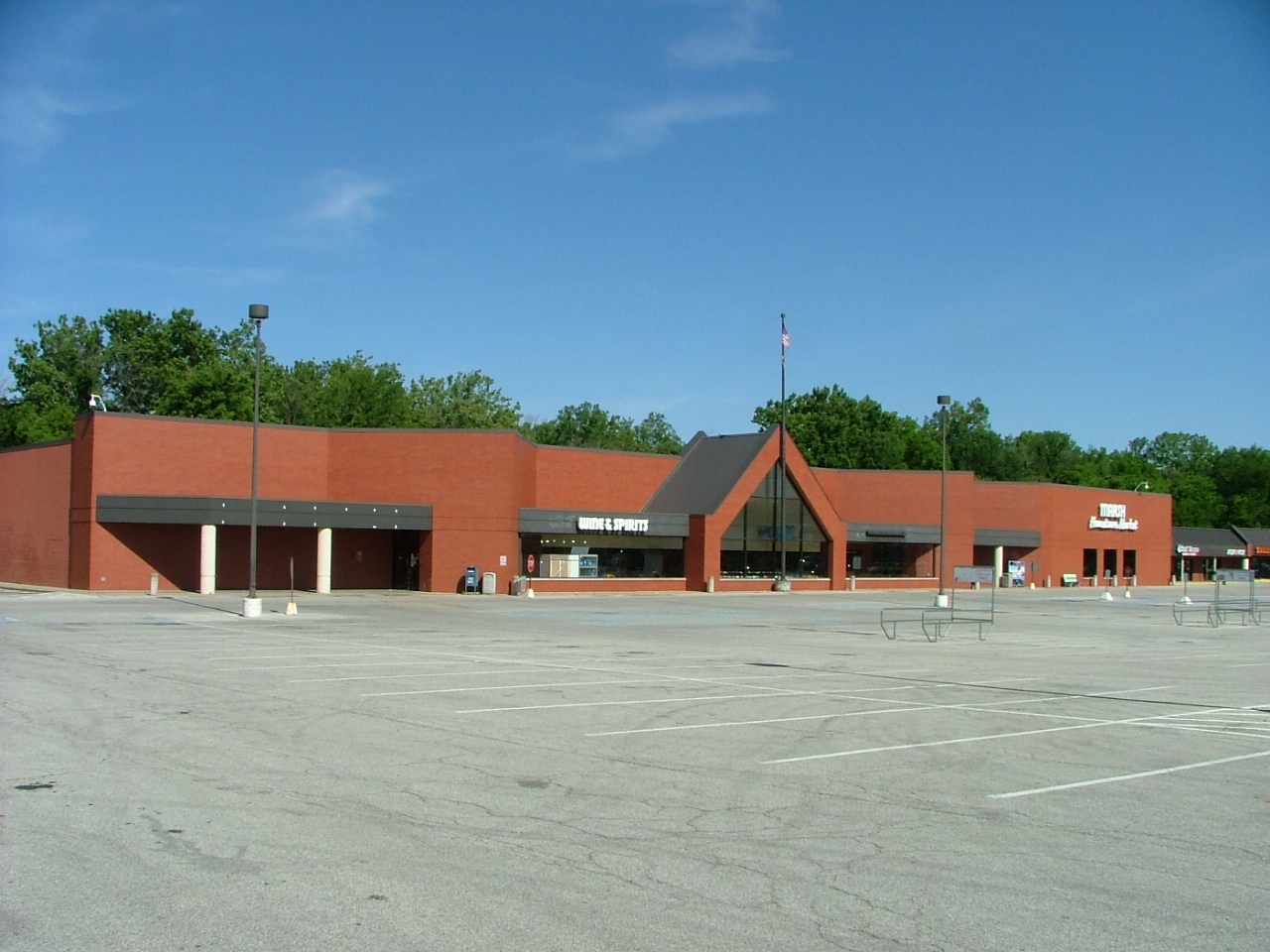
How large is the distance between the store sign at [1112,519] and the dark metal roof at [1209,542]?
15050 mm

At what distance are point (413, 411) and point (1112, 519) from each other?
56827 mm

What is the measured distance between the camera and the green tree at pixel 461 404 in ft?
334

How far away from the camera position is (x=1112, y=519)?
89.8 meters

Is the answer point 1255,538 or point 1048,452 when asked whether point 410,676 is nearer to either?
point 1255,538

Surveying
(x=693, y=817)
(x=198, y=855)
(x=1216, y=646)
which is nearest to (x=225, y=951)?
(x=198, y=855)

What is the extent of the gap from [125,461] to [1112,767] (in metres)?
44.3

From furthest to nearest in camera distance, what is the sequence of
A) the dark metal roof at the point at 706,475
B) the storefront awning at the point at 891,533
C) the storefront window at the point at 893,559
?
1. the storefront window at the point at 893,559
2. the storefront awning at the point at 891,533
3. the dark metal roof at the point at 706,475

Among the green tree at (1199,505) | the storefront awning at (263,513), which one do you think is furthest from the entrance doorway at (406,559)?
the green tree at (1199,505)

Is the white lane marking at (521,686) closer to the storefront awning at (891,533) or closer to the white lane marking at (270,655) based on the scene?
the white lane marking at (270,655)

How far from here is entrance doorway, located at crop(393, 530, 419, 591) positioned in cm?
5622

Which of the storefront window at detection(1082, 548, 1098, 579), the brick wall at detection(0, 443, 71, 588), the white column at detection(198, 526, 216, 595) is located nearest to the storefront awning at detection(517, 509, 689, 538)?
the white column at detection(198, 526, 216, 595)

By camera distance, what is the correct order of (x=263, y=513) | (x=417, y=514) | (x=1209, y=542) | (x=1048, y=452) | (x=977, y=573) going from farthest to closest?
(x=1048, y=452)
(x=1209, y=542)
(x=417, y=514)
(x=263, y=513)
(x=977, y=573)

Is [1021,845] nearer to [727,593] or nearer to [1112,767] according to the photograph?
[1112,767]

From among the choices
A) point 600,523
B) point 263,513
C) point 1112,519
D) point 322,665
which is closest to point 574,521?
point 600,523
